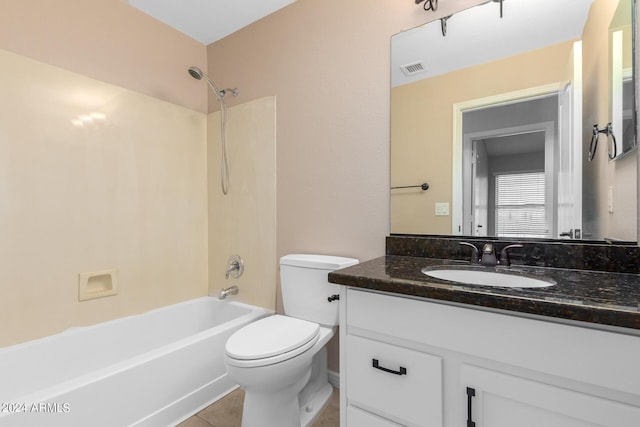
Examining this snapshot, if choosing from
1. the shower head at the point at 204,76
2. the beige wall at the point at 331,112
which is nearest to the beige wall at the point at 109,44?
the shower head at the point at 204,76

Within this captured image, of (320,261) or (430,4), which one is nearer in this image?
(430,4)

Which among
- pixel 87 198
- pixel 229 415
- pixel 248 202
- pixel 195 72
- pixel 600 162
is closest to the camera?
pixel 600 162

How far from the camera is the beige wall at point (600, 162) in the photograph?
1.06 meters

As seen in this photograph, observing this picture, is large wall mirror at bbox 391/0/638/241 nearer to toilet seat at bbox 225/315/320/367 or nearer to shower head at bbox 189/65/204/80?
toilet seat at bbox 225/315/320/367

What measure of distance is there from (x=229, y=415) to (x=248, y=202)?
126cm

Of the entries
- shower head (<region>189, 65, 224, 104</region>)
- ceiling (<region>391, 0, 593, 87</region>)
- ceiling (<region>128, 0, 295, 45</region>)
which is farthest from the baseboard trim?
ceiling (<region>128, 0, 295, 45</region>)

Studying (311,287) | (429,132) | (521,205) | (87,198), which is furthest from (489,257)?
(87,198)

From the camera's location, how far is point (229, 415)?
1.53 meters

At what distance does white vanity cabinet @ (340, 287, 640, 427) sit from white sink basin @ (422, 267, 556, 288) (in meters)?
0.24

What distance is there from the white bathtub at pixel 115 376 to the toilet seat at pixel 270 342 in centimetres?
39

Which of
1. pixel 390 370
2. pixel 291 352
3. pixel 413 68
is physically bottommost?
pixel 291 352

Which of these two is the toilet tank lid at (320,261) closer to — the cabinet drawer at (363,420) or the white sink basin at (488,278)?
the white sink basin at (488,278)

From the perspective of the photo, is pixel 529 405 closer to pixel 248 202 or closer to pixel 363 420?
pixel 363 420

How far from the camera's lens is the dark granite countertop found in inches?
24.5
